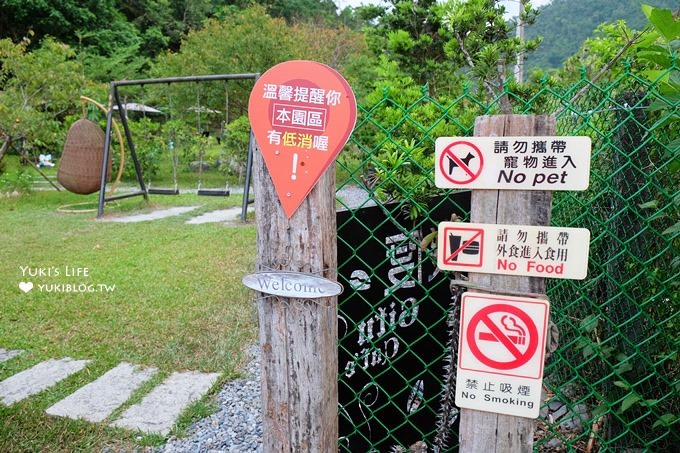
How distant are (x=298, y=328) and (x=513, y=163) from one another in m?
0.55

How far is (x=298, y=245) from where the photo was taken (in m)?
1.09

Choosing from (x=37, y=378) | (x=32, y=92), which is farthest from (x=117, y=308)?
(x=32, y=92)

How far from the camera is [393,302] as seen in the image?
4.57ft

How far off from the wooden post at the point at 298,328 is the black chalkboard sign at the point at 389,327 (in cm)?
23

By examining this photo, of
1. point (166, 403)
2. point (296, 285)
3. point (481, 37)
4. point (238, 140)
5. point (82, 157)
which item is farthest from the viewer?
point (238, 140)

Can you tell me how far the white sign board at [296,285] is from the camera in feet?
3.53

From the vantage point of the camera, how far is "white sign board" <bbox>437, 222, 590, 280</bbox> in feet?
3.07

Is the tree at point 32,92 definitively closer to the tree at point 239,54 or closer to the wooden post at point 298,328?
the tree at point 239,54

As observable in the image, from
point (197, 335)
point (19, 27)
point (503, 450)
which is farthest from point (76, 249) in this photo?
point (19, 27)

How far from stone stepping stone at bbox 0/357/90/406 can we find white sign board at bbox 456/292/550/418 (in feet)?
6.88

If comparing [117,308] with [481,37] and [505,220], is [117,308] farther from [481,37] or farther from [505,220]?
[505,220]

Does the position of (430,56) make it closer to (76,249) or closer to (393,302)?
(393,302)

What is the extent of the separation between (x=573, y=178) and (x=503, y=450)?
56 centimetres

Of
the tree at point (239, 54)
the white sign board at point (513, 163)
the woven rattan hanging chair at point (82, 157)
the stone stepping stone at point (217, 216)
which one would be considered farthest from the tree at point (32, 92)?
the white sign board at point (513, 163)
